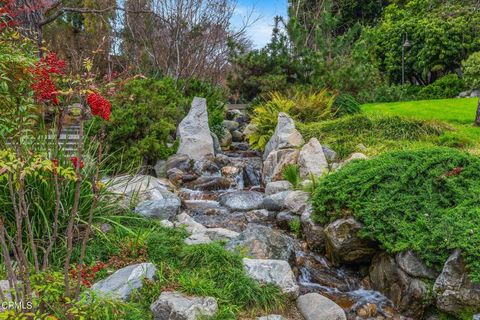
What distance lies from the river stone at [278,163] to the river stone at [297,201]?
5.39ft

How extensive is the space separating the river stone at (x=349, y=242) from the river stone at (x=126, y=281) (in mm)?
2213

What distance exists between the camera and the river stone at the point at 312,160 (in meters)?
7.40

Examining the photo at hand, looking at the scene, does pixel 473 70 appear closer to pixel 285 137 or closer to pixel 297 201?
pixel 285 137

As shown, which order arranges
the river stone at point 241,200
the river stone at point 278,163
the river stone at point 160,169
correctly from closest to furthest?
the river stone at point 241,200 < the river stone at point 278,163 < the river stone at point 160,169

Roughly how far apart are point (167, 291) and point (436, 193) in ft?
10.2

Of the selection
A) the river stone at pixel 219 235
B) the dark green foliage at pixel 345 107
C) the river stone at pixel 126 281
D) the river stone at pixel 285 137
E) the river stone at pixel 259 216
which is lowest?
the river stone at pixel 259 216

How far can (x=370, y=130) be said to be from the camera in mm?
9391

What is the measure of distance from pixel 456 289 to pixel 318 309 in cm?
120

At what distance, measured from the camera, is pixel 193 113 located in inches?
431

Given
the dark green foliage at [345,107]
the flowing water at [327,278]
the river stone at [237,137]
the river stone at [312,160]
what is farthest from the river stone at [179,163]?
the dark green foliage at [345,107]

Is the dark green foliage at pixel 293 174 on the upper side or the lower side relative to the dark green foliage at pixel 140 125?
lower

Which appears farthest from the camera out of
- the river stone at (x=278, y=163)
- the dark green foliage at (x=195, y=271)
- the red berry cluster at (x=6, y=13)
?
the river stone at (x=278, y=163)

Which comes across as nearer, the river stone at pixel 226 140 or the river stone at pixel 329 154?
the river stone at pixel 329 154

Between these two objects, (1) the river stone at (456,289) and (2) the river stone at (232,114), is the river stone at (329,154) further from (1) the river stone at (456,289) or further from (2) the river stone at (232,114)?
(2) the river stone at (232,114)
